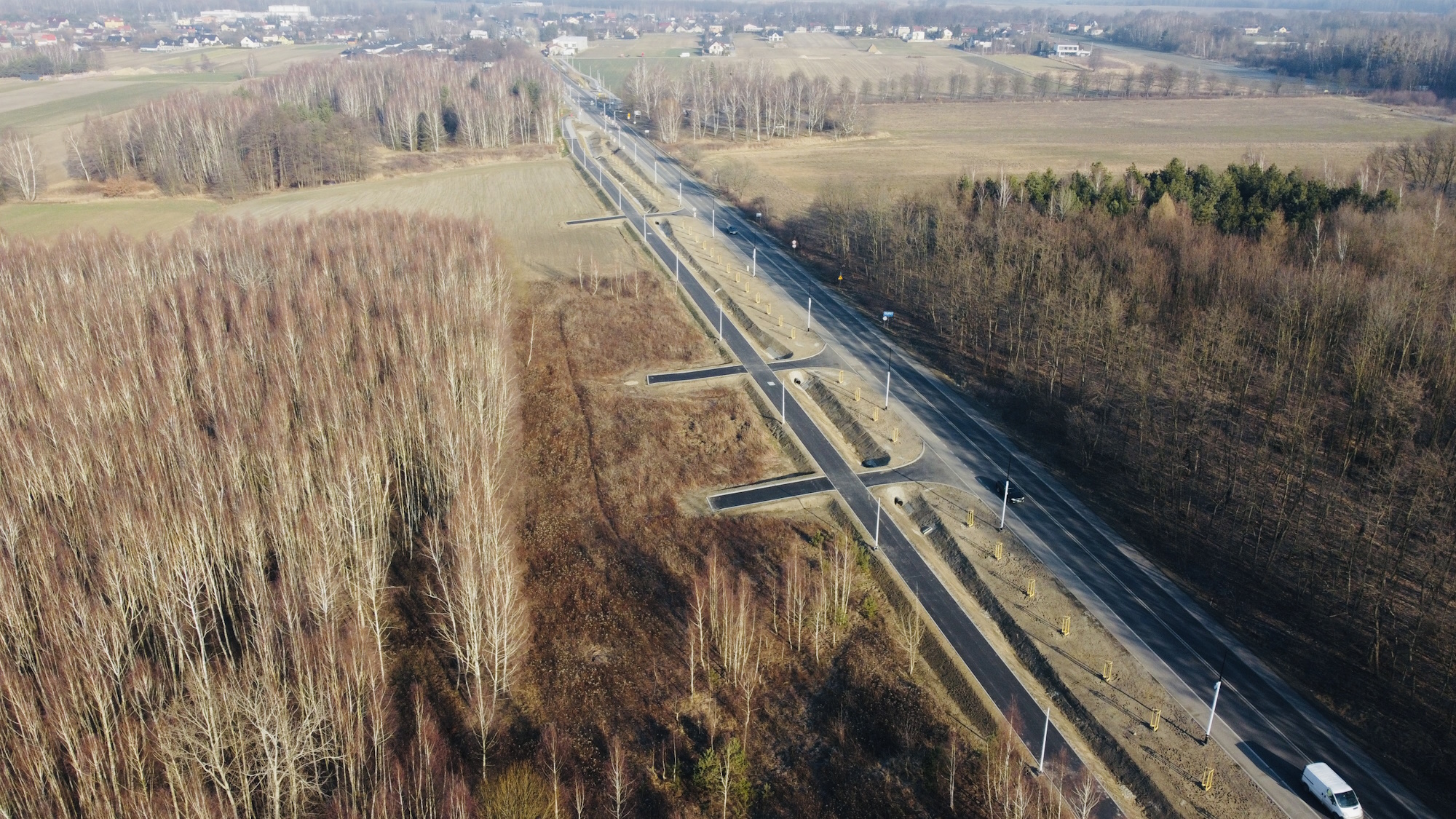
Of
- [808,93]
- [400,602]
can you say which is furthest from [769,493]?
[808,93]

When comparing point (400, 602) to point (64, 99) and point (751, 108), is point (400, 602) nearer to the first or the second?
point (751, 108)

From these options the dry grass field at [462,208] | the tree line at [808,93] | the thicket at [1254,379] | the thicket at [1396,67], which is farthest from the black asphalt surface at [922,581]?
the thicket at [1396,67]

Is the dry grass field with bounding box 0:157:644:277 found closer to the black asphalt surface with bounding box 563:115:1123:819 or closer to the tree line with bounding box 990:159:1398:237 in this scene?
the black asphalt surface with bounding box 563:115:1123:819

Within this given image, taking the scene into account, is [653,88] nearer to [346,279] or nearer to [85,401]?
[346,279]

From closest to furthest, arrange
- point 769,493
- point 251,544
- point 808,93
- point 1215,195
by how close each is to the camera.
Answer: point 251,544, point 769,493, point 1215,195, point 808,93

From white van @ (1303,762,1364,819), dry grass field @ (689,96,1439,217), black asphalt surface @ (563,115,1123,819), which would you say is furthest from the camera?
dry grass field @ (689,96,1439,217)

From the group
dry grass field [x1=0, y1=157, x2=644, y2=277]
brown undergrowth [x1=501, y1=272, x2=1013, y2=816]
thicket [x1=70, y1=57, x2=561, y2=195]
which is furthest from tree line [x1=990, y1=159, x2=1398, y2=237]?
thicket [x1=70, y1=57, x2=561, y2=195]

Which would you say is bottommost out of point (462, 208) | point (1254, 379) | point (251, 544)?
point (1254, 379)
